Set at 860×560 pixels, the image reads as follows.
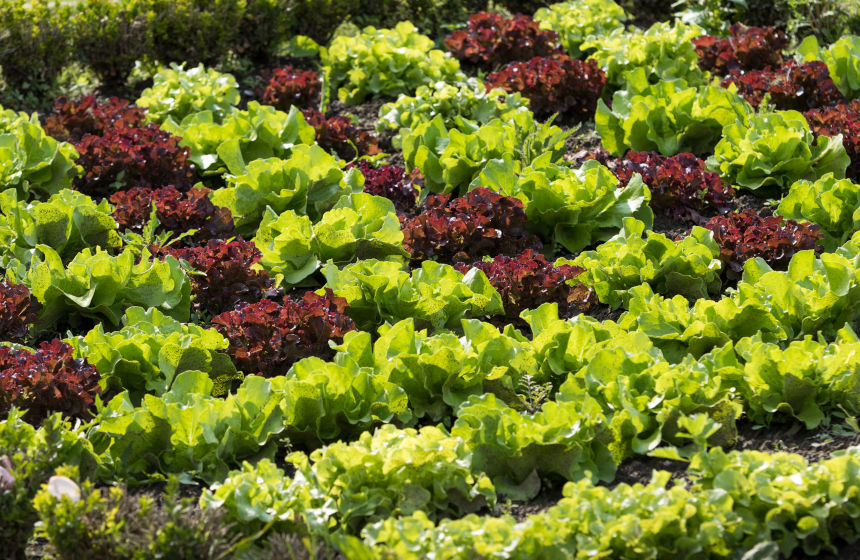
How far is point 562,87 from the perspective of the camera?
8555 mm

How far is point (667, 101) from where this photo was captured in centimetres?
762

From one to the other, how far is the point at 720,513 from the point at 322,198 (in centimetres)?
388

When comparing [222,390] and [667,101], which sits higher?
[667,101]

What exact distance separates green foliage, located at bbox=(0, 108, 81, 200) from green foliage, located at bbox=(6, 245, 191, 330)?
146 cm

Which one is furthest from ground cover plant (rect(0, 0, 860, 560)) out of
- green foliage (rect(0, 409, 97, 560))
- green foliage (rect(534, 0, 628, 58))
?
green foliage (rect(534, 0, 628, 58))

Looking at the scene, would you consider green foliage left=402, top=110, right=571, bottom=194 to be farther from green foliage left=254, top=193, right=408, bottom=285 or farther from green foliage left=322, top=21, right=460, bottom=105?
green foliage left=322, top=21, right=460, bottom=105

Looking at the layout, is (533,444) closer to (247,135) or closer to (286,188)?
(286,188)

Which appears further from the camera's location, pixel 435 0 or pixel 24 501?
pixel 435 0

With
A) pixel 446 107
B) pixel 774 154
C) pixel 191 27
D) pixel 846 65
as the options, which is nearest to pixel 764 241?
pixel 774 154

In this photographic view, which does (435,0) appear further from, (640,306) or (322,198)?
Answer: (640,306)

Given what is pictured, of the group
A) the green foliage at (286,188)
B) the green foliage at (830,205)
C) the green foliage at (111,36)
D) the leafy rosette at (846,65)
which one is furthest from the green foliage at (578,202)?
the green foliage at (111,36)

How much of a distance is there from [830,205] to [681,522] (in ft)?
10.9

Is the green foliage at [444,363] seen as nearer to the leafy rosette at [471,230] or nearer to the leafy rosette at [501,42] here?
the leafy rosette at [471,230]

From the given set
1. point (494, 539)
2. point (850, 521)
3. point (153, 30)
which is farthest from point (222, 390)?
point (153, 30)
